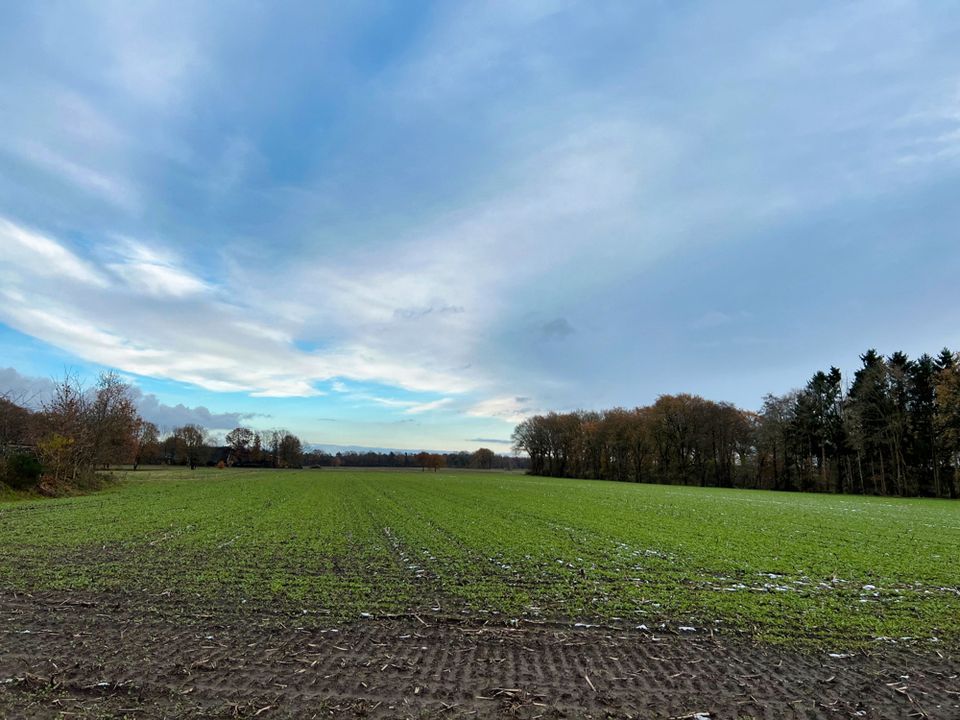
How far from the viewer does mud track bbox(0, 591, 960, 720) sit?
4.36m

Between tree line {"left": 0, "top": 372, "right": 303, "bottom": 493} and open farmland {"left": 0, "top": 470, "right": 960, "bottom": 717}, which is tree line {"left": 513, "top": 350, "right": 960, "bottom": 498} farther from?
tree line {"left": 0, "top": 372, "right": 303, "bottom": 493}

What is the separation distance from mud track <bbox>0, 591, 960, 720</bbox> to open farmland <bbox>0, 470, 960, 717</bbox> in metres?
0.04

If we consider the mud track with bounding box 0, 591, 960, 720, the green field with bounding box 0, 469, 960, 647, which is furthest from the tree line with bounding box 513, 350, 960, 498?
the mud track with bounding box 0, 591, 960, 720

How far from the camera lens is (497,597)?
26.5ft

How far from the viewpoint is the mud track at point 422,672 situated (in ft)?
14.3

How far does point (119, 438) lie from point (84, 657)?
45.5 meters

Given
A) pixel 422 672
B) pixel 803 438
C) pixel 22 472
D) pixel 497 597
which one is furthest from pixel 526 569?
pixel 803 438

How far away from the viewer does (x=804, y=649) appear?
5.89 metres

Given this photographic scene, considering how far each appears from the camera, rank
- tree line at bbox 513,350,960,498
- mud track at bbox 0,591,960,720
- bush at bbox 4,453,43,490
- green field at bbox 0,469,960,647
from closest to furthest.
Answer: mud track at bbox 0,591,960,720, green field at bbox 0,469,960,647, bush at bbox 4,453,43,490, tree line at bbox 513,350,960,498

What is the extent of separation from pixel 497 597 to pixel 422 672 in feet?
10.4

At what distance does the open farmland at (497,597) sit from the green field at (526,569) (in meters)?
0.05

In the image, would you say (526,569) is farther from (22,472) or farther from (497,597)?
(22,472)

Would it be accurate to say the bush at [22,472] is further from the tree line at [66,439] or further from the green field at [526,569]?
the green field at [526,569]

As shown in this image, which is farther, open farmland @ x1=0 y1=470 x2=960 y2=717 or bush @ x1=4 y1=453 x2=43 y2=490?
bush @ x1=4 y1=453 x2=43 y2=490
